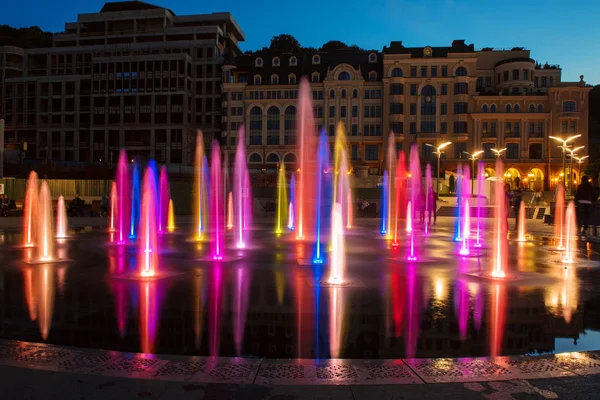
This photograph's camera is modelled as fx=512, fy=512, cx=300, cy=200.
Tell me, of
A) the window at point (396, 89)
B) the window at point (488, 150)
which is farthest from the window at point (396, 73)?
the window at point (488, 150)

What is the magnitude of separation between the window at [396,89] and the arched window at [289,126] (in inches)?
583

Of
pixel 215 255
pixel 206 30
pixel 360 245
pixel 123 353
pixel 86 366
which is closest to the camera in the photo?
pixel 86 366

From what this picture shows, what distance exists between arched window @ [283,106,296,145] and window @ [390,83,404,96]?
14.8 meters

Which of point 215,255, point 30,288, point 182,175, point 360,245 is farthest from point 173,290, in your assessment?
point 182,175

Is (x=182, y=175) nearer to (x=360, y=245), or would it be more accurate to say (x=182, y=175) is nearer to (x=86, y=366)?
(x=360, y=245)

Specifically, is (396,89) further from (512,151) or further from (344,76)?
(512,151)

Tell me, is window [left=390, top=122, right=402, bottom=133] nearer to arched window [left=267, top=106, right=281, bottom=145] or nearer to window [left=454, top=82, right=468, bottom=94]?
window [left=454, top=82, right=468, bottom=94]

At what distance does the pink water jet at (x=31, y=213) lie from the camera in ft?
60.4

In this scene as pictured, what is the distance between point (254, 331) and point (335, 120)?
71.0 meters

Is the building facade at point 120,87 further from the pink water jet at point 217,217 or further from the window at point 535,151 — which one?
the window at point 535,151

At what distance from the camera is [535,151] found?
73188 mm

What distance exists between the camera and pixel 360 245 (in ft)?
57.6

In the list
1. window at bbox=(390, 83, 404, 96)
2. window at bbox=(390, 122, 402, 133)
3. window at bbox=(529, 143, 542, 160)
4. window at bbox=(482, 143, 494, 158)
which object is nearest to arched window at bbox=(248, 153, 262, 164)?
window at bbox=(390, 122, 402, 133)

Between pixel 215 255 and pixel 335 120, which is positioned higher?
pixel 335 120
